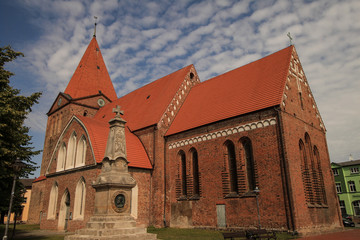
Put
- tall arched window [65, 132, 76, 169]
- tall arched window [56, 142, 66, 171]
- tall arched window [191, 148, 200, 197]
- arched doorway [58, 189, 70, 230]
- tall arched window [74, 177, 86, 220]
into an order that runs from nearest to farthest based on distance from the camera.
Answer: tall arched window [74, 177, 86, 220] < tall arched window [191, 148, 200, 197] < arched doorway [58, 189, 70, 230] < tall arched window [65, 132, 76, 169] < tall arched window [56, 142, 66, 171]

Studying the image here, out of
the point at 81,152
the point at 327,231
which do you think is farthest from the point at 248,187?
the point at 81,152

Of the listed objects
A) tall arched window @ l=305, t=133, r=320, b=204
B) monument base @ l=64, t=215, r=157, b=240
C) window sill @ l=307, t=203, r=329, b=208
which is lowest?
monument base @ l=64, t=215, r=157, b=240

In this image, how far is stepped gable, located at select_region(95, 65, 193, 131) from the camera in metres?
22.6

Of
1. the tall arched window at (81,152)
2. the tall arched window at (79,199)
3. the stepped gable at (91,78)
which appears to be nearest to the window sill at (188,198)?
the tall arched window at (79,199)

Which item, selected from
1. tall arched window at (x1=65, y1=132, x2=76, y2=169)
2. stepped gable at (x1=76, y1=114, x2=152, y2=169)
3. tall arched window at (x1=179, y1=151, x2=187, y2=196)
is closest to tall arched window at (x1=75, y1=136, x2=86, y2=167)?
tall arched window at (x1=65, y1=132, x2=76, y2=169)

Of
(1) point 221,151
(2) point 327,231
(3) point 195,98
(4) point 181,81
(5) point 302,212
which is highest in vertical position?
(4) point 181,81

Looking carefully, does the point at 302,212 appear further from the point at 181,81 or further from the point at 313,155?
the point at 181,81

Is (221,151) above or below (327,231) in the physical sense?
above

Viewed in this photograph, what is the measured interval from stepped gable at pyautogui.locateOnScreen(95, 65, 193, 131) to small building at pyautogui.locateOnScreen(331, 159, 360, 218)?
109 ft

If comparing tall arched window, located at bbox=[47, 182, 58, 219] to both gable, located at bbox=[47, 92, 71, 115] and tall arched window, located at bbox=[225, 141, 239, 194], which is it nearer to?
gable, located at bbox=[47, 92, 71, 115]

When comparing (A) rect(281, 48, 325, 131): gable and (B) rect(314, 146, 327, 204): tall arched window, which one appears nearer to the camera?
(A) rect(281, 48, 325, 131): gable

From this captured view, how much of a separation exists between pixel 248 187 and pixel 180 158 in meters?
5.82

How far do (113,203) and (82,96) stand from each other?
23255 millimetres

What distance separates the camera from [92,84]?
3262 centimetres
